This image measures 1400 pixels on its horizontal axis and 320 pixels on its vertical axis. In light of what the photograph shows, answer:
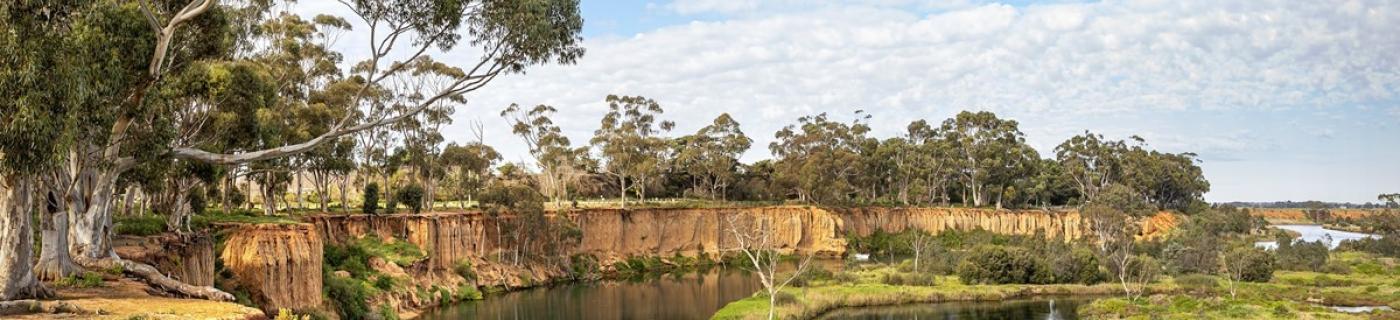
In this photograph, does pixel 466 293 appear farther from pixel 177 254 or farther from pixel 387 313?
pixel 177 254

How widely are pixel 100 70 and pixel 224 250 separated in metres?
15.9

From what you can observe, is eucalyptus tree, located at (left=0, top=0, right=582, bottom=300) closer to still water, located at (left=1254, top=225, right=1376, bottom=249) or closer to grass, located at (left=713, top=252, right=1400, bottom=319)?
grass, located at (left=713, top=252, right=1400, bottom=319)

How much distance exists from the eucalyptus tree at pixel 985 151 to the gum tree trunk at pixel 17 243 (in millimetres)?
89806

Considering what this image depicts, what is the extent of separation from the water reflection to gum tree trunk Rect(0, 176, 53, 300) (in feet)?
106

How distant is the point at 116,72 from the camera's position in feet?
59.5

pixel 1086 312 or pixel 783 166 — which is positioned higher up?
pixel 783 166

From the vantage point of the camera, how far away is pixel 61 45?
15.6 meters

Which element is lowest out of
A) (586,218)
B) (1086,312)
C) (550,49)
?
(1086,312)

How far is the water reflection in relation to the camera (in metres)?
45.8

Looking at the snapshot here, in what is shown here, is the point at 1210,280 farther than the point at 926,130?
No

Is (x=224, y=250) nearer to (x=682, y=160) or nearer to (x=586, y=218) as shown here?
(x=586, y=218)

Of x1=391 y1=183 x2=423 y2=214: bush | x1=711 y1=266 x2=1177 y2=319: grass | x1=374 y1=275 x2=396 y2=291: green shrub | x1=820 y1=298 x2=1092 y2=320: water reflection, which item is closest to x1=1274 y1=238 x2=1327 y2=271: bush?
x1=711 y1=266 x2=1177 y2=319: grass

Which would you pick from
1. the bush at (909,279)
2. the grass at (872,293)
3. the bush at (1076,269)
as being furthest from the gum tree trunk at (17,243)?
the bush at (1076,269)

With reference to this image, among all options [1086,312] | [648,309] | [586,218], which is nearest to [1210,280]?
[1086,312]
